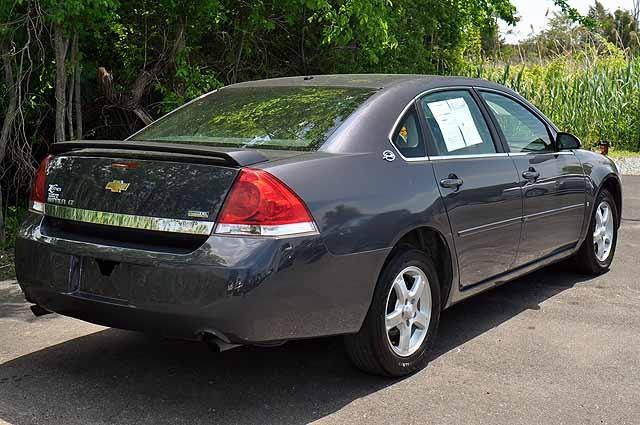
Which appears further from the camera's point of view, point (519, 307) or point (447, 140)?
point (519, 307)

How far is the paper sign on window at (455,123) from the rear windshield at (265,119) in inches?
19.2

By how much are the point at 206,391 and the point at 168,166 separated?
1124 mm

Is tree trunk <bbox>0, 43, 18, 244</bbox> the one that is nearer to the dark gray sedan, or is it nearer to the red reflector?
the dark gray sedan

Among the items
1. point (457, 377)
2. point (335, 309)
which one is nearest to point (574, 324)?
point (457, 377)

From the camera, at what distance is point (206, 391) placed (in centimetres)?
404

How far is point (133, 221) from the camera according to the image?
3734 millimetres

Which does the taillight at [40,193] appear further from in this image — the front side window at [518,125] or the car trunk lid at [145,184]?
the front side window at [518,125]

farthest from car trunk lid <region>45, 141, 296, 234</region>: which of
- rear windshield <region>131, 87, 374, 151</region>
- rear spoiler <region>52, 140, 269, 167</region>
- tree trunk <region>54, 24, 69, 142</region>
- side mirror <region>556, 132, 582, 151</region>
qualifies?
tree trunk <region>54, 24, 69, 142</region>

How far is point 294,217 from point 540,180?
92.1 inches

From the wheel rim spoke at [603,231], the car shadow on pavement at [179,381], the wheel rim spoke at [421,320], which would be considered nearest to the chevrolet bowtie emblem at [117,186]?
the car shadow on pavement at [179,381]

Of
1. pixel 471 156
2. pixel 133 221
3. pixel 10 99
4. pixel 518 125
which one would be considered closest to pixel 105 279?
pixel 133 221

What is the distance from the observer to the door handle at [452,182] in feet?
14.6

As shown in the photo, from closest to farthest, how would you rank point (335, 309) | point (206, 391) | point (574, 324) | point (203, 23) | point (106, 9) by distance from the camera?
point (335, 309), point (206, 391), point (574, 324), point (106, 9), point (203, 23)

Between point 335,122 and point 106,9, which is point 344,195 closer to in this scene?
point 335,122
